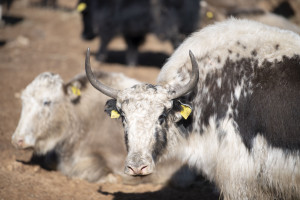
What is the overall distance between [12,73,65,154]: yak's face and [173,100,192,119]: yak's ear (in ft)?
7.01

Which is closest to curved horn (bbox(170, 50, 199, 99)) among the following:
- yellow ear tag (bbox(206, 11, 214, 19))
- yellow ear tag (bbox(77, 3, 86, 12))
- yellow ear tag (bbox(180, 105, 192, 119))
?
yellow ear tag (bbox(180, 105, 192, 119))

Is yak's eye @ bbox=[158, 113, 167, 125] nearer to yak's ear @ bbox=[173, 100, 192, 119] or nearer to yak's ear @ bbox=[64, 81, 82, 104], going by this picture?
yak's ear @ bbox=[173, 100, 192, 119]

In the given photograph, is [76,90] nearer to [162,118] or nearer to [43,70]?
[162,118]

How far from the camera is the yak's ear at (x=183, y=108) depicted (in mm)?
3596

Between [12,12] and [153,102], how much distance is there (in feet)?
44.0

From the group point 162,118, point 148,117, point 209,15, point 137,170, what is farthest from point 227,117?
point 209,15

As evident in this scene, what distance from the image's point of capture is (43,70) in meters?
8.92

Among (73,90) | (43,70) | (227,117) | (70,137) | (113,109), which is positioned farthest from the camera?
(43,70)

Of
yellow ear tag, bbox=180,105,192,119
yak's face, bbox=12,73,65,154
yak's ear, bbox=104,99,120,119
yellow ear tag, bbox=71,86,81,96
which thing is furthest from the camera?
yellow ear tag, bbox=71,86,81,96

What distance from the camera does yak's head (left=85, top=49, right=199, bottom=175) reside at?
3387 mm

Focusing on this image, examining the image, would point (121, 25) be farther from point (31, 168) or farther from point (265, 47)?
point (265, 47)

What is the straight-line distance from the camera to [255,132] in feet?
11.2

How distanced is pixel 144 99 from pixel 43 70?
19.4ft

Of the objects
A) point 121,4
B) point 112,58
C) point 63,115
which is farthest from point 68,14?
point 63,115
